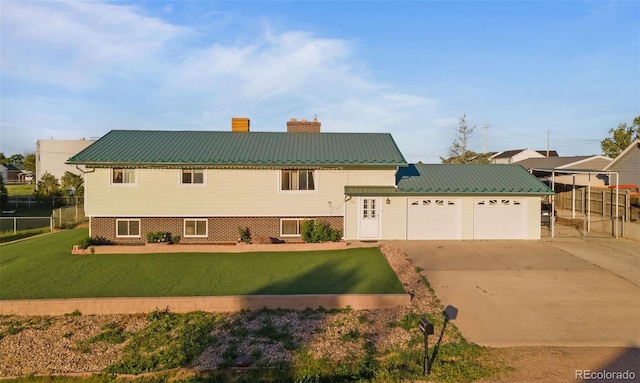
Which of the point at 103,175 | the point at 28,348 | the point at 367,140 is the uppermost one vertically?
the point at 367,140

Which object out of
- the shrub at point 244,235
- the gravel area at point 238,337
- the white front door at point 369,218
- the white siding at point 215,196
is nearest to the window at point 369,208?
the white front door at point 369,218

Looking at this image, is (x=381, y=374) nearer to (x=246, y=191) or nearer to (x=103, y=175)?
(x=246, y=191)

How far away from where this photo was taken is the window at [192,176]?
1792cm

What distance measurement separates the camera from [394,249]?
16453 mm

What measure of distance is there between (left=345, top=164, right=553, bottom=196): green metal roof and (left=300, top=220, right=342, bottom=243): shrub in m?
1.99

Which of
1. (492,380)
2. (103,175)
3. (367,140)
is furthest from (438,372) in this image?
(103,175)

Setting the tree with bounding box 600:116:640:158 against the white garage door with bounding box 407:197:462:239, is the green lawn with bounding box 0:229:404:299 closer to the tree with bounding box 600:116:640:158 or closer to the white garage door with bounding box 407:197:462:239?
the white garage door with bounding box 407:197:462:239

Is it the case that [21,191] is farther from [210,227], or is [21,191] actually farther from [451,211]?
[451,211]

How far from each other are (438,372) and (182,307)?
6.75 metres

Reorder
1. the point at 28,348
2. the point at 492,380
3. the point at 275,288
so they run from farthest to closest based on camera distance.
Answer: the point at 275,288 → the point at 28,348 → the point at 492,380

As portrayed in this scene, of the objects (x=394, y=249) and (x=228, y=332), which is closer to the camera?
(x=228, y=332)

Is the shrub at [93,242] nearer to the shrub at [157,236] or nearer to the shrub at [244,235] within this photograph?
the shrub at [157,236]

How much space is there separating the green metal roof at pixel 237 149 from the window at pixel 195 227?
265 cm

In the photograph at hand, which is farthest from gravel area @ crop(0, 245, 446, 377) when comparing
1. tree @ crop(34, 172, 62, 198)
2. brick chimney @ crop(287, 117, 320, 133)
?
tree @ crop(34, 172, 62, 198)
